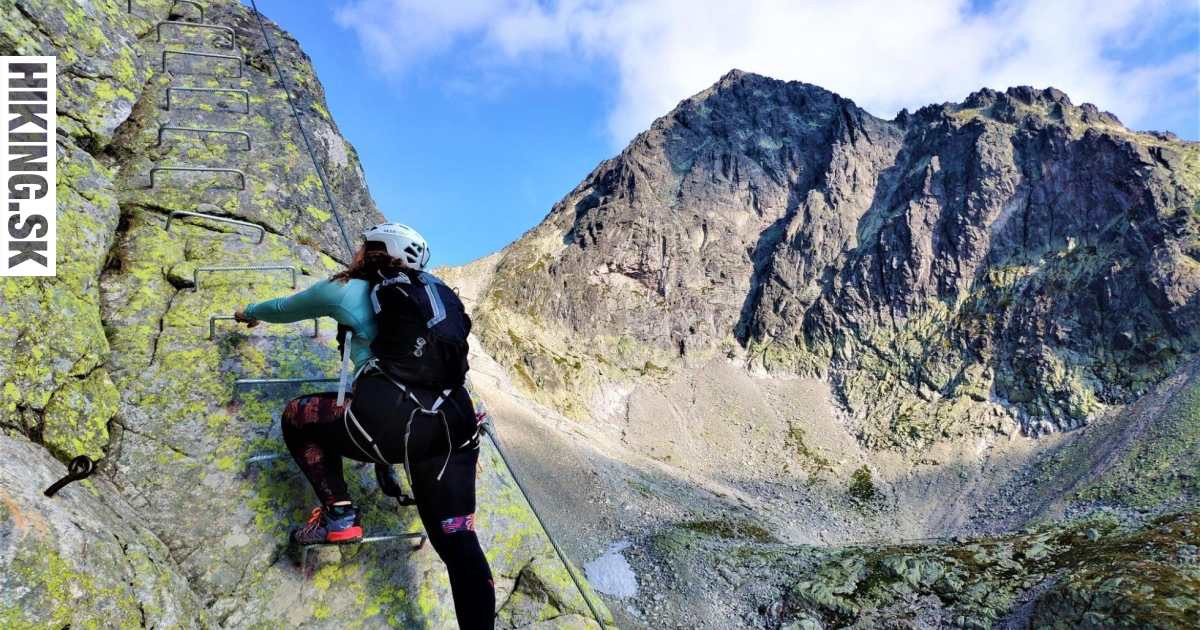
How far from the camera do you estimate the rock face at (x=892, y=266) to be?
317 feet

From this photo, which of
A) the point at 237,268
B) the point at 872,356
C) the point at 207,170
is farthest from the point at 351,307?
the point at 872,356

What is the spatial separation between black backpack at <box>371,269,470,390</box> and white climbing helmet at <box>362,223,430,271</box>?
287 mm

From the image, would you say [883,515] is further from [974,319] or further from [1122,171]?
[1122,171]

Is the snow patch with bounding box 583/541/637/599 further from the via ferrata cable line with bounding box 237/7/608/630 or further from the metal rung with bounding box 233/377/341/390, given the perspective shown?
the metal rung with bounding box 233/377/341/390

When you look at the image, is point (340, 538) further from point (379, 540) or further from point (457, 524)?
point (457, 524)

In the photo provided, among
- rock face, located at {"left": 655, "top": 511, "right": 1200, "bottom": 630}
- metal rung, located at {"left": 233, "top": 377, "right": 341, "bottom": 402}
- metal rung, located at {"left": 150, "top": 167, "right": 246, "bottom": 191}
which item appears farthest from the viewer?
rock face, located at {"left": 655, "top": 511, "right": 1200, "bottom": 630}

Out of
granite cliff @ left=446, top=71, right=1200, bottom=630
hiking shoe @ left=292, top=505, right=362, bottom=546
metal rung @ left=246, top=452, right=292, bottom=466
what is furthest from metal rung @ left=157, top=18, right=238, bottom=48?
granite cliff @ left=446, top=71, right=1200, bottom=630

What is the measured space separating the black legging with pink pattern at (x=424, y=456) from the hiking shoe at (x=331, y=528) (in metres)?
0.09

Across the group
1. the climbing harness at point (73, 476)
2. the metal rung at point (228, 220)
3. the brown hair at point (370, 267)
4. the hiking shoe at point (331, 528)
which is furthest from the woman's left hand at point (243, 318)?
the climbing harness at point (73, 476)

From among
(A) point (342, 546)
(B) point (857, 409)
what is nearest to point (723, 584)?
(A) point (342, 546)

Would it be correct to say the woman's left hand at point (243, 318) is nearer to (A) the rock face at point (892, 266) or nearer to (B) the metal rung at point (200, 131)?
(B) the metal rung at point (200, 131)

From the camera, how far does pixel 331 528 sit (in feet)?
16.4

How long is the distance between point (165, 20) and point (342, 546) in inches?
383

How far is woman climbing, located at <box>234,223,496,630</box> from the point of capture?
4.98m
